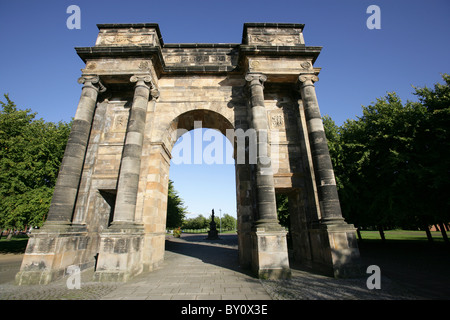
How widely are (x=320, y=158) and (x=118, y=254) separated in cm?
898

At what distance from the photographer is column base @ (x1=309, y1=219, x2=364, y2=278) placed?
693 cm

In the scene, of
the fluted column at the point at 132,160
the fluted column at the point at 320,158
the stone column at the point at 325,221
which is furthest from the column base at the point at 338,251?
the fluted column at the point at 132,160

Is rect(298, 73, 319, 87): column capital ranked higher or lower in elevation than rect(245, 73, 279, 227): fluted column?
higher

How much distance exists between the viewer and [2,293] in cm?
560

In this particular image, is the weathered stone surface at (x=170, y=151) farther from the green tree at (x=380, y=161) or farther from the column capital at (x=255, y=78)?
the green tree at (x=380, y=161)

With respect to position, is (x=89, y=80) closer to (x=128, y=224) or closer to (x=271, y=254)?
(x=128, y=224)

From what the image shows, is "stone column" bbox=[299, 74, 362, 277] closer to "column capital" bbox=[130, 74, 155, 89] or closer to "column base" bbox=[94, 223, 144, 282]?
"column base" bbox=[94, 223, 144, 282]

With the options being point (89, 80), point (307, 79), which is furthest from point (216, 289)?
point (89, 80)

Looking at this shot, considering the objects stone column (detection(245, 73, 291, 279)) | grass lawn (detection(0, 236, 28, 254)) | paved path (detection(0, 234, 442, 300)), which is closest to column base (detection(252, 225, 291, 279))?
stone column (detection(245, 73, 291, 279))

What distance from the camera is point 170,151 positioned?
37.8ft

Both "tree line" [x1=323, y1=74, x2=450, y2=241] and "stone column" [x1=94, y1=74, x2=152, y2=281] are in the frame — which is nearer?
"stone column" [x1=94, y1=74, x2=152, y2=281]

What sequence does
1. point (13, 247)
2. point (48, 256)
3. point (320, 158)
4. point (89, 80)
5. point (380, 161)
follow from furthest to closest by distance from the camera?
1. point (13, 247)
2. point (380, 161)
3. point (89, 80)
4. point (320, 158)
5. point (48, 256)

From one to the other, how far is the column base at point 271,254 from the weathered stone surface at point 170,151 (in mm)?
37
